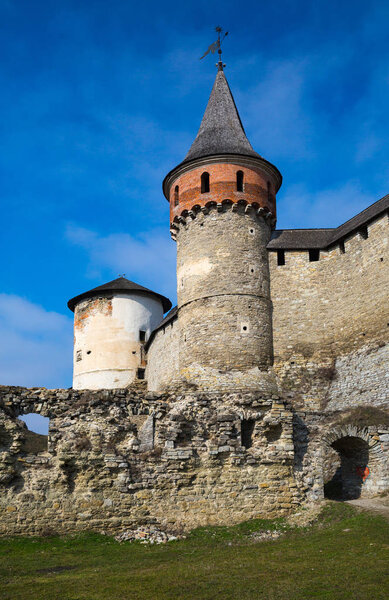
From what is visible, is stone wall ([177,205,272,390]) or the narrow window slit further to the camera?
the narrow window slit

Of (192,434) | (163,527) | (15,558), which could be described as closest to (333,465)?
(192,434)

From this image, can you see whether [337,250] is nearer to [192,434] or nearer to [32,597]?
[192,434]

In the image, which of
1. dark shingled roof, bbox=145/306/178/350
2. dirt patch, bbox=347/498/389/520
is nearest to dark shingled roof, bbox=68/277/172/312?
dark shingled roof, bbox=145/306/178/350

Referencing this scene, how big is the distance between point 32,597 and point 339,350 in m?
19.9

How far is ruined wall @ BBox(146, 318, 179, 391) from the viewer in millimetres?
33594

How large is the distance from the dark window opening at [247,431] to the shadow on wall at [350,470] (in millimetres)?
3513

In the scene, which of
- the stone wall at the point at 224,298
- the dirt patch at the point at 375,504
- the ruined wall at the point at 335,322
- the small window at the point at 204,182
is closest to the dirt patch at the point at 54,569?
the dirt patch at the point at 375,504

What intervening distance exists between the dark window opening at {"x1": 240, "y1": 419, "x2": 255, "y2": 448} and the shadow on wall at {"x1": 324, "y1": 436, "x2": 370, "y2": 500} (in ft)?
11.5

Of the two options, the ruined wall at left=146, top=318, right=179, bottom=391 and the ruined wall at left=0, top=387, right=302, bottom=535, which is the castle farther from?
the ruined wall at left=146, top=318, right=179, bottom=391

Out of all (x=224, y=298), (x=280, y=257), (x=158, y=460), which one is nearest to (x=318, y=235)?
(x=280, y=257)

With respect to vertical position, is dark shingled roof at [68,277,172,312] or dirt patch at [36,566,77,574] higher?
dark shingled roof at [68,277,172,312]

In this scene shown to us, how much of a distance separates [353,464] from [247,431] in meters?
4.28

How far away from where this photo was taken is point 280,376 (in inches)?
1134

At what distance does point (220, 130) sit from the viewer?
33.6 metres
